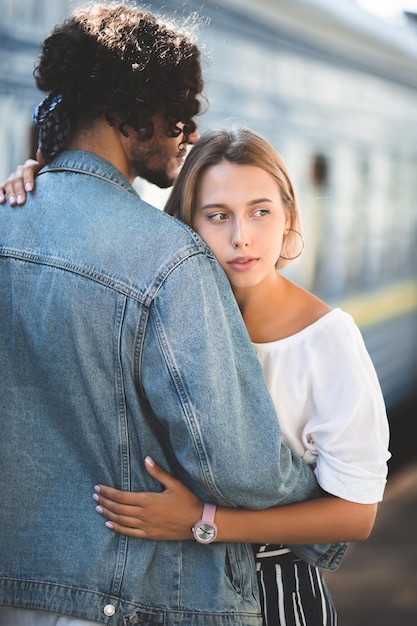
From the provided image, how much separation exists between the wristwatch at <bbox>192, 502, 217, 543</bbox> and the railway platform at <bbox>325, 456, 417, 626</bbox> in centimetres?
271

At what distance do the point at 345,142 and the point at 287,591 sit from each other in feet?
13.2

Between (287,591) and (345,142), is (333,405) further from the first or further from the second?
(345,142)

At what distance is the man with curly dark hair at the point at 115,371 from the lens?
141cm

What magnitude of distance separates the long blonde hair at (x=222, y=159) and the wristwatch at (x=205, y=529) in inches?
24.0

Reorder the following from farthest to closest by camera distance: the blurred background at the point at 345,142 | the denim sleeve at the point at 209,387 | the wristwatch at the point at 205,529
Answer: the blurred background at the point at 345,142 → the wristwatch at the point at 205,529 → the denim sleeve at the point at 209,387

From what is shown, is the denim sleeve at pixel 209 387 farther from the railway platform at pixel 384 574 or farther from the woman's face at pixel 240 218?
the railway platform at pixel 384 574

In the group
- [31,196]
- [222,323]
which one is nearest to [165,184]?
[31,196]

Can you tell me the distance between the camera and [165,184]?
1732 mm

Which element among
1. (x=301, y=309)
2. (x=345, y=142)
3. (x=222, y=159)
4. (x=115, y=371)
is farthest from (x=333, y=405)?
(x=345, y=142)

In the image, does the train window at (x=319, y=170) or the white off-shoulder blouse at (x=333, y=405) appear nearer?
the white off-shoulder blouse at (x=333, y=405)

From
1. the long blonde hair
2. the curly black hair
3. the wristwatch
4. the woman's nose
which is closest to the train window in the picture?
the long blonde hair

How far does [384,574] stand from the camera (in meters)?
4.58

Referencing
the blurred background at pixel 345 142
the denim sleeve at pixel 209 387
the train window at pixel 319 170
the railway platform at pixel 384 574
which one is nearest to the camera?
the denim sleeve at pixel 209 387

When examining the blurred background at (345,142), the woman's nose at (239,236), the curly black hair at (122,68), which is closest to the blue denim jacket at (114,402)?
the curly black hair at (122,68)
